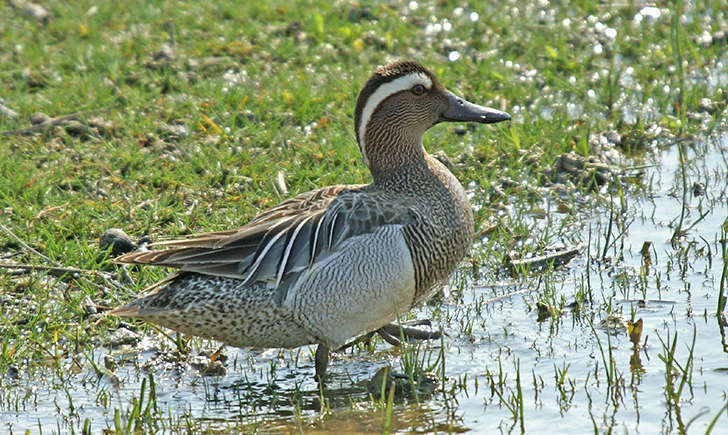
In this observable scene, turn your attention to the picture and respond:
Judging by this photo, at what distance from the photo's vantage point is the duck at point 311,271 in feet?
15.9

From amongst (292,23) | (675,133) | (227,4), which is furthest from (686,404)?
(227,4)

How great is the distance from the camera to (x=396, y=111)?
5480 mm

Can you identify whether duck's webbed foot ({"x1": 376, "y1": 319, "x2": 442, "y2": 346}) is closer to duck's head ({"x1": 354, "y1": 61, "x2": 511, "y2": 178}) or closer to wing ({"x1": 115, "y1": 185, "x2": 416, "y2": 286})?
wing ({"x1": 115, "y1": 185, "x2": 416, "y2": 286})

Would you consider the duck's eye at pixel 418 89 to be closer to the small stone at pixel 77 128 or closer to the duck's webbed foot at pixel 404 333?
the duck's webbed foot at pixel 404 333

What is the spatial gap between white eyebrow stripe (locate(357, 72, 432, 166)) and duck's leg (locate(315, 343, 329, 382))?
47.4 inches

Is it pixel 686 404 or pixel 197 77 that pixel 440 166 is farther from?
pixel 197 77

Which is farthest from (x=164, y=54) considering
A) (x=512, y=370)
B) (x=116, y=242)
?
(x=512, y=370)

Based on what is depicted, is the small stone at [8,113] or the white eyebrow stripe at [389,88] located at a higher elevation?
the small stone at [8,113]

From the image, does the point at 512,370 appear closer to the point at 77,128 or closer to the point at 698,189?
the point at 698,189

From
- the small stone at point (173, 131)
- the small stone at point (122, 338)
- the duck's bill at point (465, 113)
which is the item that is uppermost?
the small stone at point (173, 131)

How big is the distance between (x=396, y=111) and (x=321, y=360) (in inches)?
54.1

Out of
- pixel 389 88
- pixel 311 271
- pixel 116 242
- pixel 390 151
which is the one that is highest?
pixel 389 88

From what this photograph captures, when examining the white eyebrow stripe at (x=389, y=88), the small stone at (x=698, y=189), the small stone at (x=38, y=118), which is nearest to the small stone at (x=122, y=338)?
the white eyebrow stripe at (x=389, y=88)

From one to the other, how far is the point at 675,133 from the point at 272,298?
3.92m
